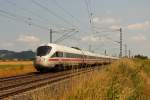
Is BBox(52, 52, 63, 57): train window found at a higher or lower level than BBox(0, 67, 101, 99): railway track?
higher

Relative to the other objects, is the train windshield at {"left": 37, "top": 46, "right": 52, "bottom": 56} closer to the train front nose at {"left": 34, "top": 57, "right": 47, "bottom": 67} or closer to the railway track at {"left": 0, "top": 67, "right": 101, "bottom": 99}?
the train front nose at {"left": 34, "top": 57, "right": 47, "bottom": 67}

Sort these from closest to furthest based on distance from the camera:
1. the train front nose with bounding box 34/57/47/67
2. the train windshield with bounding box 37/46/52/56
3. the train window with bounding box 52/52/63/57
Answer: the train front nose with bounding box 34/57/47/67 → the train windshield with bounding box 37/46/52/56 → the train window with bounding box 52/52/63/57

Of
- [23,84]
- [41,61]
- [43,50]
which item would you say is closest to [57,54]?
[43,50]

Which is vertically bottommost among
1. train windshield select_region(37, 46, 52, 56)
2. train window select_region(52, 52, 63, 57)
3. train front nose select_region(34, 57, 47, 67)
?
train front nose select_region(34, 57, 47, 67)

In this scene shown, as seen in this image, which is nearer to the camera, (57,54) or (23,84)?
(23,84)

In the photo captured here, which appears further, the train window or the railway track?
the train window

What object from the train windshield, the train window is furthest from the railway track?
the train window

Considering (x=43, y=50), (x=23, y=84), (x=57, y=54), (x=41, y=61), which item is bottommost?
(x=23, y=84)

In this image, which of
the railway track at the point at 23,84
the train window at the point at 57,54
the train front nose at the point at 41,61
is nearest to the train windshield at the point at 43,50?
the train front nose at the point at 41,61

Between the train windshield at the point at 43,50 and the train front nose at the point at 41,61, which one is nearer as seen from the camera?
the train front nose at the point at 41,61

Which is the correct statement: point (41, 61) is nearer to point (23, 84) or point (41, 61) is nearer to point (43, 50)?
point (43, 50)

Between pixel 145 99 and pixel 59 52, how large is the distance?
21289mm

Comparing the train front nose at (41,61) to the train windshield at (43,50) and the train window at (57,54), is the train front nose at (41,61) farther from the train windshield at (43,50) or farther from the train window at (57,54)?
the train window at (57,54)

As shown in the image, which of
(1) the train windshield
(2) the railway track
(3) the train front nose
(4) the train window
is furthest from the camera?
(4) the train window
